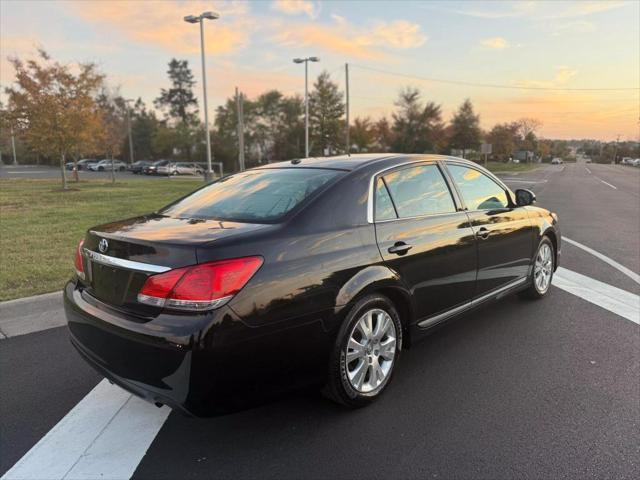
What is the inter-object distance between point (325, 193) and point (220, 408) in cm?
140

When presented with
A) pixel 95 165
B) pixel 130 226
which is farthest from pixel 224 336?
pixel 95 165

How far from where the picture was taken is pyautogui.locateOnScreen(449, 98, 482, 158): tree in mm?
59469

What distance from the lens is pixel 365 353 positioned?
3037mm

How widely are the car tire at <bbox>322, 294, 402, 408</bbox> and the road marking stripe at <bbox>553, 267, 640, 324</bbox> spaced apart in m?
2.94

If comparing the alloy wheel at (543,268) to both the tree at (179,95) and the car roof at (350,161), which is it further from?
the tree at (179,95)

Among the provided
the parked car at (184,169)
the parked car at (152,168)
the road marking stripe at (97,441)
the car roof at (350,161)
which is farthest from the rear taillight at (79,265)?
the parked car at (152,168)

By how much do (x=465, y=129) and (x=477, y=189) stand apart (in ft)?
194

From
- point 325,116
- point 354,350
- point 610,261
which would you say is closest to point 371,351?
point 354,350

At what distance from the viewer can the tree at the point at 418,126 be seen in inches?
2251

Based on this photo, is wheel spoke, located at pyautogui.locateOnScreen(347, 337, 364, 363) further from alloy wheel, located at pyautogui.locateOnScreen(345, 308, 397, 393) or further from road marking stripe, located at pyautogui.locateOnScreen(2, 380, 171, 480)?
road marking stripe, located at pyautogui.locateOnScreen(2, 380, 171, 480)

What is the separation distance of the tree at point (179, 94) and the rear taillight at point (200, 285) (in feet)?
284

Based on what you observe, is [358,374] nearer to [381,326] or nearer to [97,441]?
[381,326]

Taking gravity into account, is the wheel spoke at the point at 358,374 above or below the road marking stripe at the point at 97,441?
above

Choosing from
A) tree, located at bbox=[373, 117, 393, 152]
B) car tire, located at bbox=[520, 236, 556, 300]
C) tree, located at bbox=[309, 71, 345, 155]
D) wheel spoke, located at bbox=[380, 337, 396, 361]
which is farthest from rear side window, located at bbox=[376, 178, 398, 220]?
tree, located at bbox=[373, 117, 393, 152]
